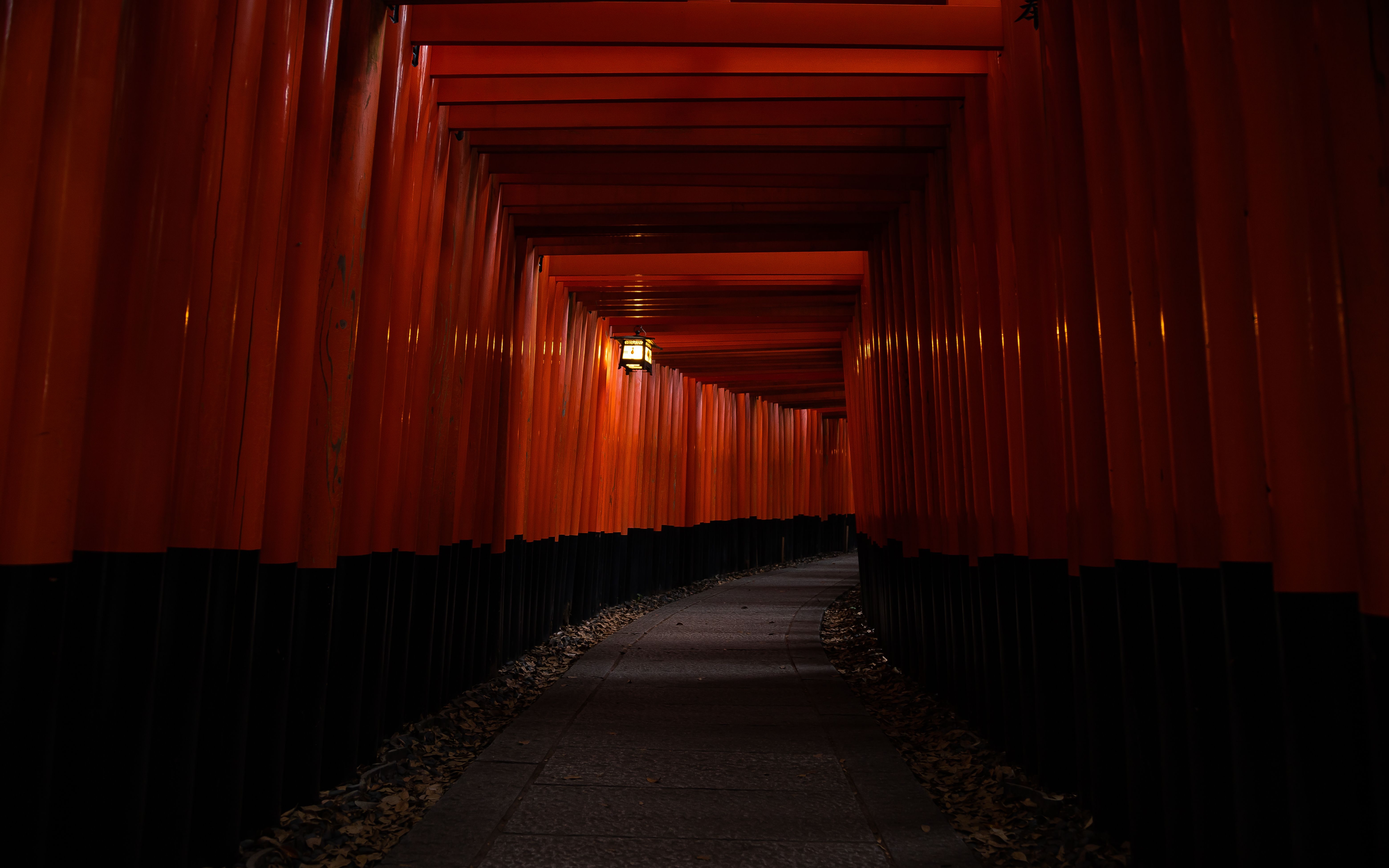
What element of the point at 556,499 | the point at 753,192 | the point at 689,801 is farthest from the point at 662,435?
the point at 689,801

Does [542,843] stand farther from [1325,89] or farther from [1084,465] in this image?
[1325,89]


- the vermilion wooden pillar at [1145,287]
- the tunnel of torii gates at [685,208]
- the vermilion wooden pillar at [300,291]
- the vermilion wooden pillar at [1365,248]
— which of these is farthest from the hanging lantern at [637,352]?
the vermilion wooden pillar at [1365,248]

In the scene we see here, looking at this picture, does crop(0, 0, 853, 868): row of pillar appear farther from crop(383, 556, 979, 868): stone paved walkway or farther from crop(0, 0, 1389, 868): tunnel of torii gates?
crop(383, 556, 979, 868): stone paved walkway

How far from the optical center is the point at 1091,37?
3434mm

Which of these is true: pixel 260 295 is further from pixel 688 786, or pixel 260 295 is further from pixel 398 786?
pixel 688 786

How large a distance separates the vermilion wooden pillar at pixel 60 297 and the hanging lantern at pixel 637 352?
8.75m

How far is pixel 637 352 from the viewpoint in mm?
11188

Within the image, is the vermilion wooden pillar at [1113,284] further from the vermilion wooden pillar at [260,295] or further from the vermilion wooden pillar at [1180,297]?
the vermilion wooden pillar at [260,295]

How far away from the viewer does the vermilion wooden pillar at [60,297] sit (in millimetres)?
2299

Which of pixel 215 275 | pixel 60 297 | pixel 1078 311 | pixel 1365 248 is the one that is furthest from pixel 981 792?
pixel 60 297

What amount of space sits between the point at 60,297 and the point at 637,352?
29.2ft

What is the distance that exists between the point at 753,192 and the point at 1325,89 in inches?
205

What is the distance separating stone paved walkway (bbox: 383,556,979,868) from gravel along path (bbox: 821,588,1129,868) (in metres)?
0.17

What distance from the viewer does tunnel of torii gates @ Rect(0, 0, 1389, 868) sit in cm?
237
